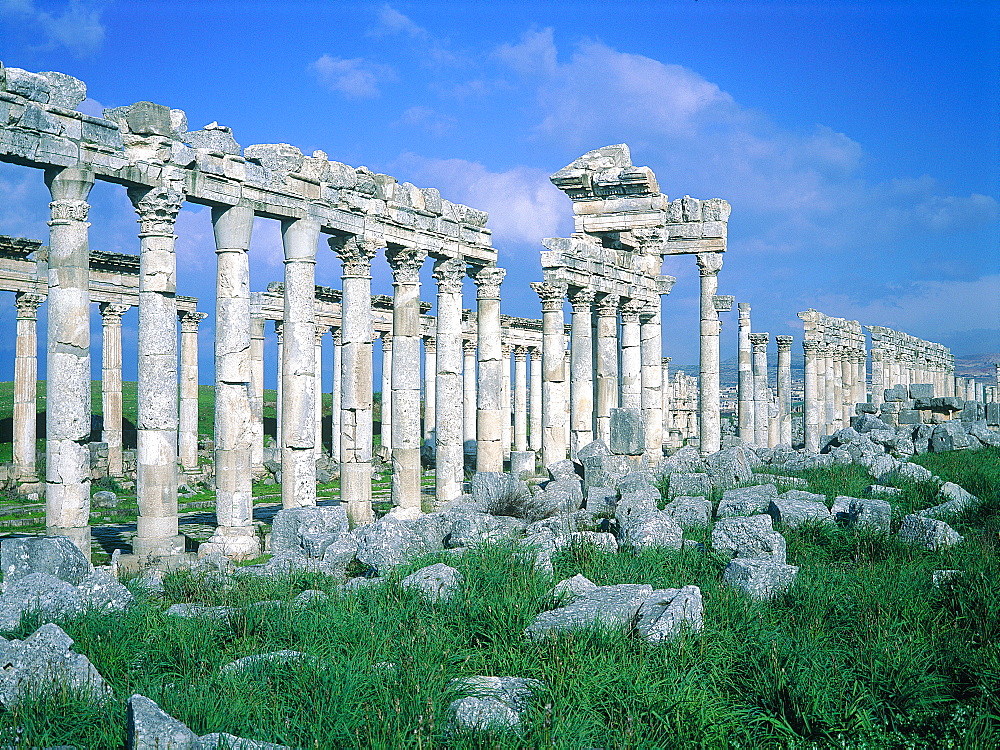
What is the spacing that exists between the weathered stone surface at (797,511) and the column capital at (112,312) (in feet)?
85.4

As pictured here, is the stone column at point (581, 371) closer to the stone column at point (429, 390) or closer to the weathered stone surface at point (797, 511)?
the weathered stone surface at point (797, 511)

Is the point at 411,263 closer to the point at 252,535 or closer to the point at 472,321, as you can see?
the point at 252,535

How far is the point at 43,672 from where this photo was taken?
6758mm

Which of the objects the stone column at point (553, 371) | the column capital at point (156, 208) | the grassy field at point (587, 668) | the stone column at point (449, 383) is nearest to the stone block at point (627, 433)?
the stone column at point (449, 383)

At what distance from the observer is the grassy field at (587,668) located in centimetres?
588

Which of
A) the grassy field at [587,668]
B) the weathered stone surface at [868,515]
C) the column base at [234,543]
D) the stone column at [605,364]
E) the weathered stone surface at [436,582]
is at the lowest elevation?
the column base at [234,543]

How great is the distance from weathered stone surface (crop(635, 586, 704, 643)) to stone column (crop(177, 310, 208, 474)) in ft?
85.2

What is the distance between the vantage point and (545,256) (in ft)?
76.8

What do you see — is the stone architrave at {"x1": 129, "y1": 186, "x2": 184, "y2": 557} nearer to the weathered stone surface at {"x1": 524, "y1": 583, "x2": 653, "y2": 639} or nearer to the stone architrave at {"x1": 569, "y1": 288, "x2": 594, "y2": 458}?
the weathered stone surface at {"x1": 524, "y1": 583, "x2": 653, "y2": 639}

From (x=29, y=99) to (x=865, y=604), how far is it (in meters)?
13.1

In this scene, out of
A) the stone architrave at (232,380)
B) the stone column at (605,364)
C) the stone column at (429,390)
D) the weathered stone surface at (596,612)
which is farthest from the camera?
the stone column at (429,390)

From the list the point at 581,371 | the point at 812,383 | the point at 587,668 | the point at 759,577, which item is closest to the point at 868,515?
the point at 759,577

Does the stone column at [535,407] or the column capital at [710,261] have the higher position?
the column capital at [710,261]

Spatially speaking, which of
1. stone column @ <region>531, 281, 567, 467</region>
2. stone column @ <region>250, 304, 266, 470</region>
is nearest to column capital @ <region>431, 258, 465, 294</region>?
stone column @ <region>531, 281, 567, 467</region>
